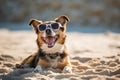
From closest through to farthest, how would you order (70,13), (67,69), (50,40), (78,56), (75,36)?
(67,69)
(50,40)
(78,56)
(75,36)
(70,13)

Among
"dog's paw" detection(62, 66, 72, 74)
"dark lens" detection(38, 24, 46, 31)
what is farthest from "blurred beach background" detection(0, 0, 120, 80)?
"dark lens" detection(38, 24, 46, 31)

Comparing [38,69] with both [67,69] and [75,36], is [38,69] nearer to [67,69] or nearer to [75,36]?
[67,69]

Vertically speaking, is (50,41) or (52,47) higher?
(50,41)

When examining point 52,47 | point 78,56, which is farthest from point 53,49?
point 78,56

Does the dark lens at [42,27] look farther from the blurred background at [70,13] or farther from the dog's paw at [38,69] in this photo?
the blurred background at [70,13]

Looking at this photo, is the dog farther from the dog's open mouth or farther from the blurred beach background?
the blurred beach background

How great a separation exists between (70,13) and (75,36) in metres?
4.89

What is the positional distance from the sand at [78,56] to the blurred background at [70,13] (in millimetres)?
3153

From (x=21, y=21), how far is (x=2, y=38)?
6357 millimetres

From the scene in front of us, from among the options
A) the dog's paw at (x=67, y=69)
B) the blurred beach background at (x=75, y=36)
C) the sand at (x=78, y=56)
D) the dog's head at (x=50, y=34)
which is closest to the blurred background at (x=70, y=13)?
the blurred beach background at (x=75, y=36)

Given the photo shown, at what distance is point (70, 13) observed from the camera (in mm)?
22641

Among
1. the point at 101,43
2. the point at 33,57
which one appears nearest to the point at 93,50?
the point at 101,43

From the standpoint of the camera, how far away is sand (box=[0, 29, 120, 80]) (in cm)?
838

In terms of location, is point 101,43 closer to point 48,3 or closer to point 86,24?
point 86,24
